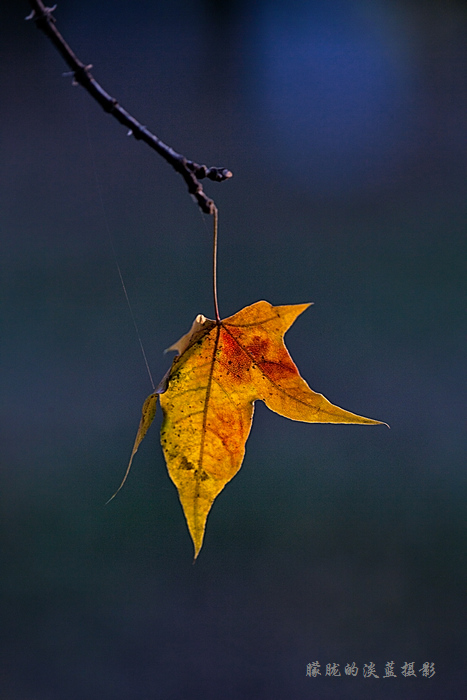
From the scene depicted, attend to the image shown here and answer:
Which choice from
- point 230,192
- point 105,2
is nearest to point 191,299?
point 230,192

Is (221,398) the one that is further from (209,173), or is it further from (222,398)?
(209,173)

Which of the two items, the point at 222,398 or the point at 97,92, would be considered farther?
the point at 222,398

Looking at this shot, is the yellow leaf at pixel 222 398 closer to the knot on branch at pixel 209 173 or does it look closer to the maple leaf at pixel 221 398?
the maple leaf at pixel 221 398

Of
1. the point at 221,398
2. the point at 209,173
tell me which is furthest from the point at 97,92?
the point at 221,398

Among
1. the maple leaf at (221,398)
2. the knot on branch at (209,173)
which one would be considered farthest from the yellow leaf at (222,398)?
the knot on branch at (209,173)

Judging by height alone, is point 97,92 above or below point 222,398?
above

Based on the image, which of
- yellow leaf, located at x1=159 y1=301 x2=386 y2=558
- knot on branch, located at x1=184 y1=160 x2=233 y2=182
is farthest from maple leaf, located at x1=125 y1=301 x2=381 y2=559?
knot on branch, located at x1=184 y1=160 x2=233 y2=182

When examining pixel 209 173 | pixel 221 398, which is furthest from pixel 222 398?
pixel 209 173

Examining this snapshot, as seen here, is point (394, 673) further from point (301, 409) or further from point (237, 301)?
point (301, 409)
